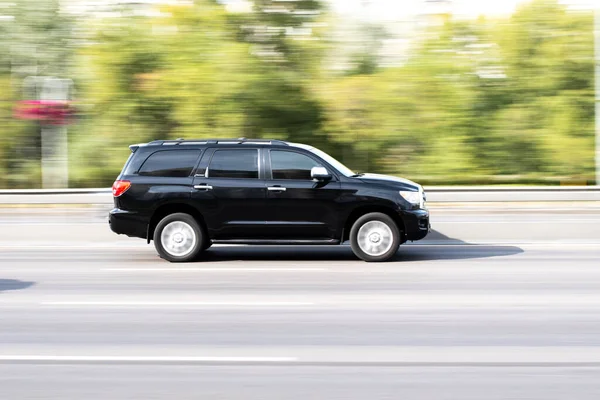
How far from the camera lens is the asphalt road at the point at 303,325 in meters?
5.88

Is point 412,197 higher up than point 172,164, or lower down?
lower down

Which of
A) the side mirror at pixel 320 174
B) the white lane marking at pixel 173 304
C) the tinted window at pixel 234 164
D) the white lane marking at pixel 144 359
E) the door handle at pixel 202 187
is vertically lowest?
the white lane marking at pixel 144 359

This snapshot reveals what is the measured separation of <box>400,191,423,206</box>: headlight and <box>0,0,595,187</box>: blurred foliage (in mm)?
17711

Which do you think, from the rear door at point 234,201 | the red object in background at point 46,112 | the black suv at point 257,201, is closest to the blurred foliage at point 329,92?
the red object in background at point 46,112

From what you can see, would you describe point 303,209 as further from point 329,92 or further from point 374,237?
point 329,92

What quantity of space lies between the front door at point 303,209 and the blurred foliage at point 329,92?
56.9ft

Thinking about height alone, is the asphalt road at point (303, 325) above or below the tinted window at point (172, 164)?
below

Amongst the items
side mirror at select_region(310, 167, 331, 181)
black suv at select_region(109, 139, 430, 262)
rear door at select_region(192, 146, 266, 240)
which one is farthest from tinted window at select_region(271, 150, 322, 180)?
rear door at select_region(192, 146, 266, 240)

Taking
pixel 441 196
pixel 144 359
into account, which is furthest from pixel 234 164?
pixel 441 196

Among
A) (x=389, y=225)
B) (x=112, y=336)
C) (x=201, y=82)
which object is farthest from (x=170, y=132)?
(x=112, y=336)

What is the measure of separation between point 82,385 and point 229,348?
138 cm

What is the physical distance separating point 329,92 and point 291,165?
19513 millimetres

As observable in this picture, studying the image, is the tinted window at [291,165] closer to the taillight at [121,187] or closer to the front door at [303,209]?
the front door at [303,209]

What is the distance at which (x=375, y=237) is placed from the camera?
41.6 feet
